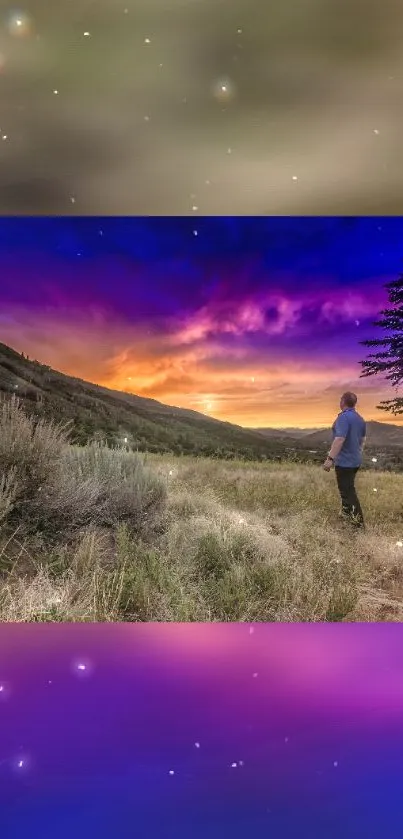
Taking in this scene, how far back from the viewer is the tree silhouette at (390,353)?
12.3ft

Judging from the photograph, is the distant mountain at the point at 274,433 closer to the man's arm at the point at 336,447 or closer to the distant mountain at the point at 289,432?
the distant mountain at the point at 289,432

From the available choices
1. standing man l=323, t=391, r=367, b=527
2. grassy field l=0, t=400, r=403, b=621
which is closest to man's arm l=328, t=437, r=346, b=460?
standing man l=323, t=391, r=367, b=527

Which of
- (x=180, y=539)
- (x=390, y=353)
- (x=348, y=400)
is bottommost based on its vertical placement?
(x=180, y=539)

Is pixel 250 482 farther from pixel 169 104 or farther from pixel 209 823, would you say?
pixel 209 823

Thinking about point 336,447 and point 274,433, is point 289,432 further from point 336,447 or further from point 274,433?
point 336,447

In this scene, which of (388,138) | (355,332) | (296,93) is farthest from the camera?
(355,332)

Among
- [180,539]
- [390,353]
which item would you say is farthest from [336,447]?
[180,539]

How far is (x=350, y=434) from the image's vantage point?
3805 millimetres

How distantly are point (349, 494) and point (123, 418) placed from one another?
122 cm

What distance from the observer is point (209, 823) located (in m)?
1.39

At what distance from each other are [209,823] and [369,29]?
2054 millimetres

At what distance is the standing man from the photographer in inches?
148

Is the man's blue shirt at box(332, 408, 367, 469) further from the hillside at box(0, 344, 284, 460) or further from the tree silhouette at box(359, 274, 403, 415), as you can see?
the hillside at box(0, 344, 284, 460)

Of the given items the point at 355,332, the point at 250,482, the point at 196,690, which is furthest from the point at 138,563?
the point at 355,332
